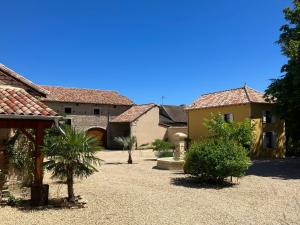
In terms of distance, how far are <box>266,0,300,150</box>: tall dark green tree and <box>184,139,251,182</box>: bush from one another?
26.8 feet

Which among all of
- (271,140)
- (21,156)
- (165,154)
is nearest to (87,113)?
(165,154)

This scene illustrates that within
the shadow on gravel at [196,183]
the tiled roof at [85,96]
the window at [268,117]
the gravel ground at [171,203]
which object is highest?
the tiled roof at [85,96]

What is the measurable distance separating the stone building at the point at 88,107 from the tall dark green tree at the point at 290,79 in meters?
19.5

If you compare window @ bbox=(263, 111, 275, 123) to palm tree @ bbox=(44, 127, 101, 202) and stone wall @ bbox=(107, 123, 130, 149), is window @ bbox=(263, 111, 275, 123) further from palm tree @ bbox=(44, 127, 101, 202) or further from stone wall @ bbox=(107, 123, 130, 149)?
palm tree @ bbox=(44, 127, 101, 202)

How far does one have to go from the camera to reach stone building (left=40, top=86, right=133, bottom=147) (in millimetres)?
37088

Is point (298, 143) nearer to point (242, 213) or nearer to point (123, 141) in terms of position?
point (123, 141)

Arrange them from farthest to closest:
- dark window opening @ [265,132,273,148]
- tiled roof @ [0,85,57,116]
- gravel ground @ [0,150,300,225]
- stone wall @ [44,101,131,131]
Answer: stone wall @ [44,101,131,131] < dark window opening @ [265,132,273,148] < tiled roof @ [0,85,57,116] < gravel ground @ [0,150,300,225]

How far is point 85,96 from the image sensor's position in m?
39.3

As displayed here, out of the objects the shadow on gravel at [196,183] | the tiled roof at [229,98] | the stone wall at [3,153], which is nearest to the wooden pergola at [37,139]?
the stone wall at [3,153]

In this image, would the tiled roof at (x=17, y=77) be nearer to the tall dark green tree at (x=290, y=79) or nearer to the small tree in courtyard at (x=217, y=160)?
the small tree in courtyard at (x=217, y=160)

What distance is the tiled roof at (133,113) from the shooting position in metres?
37.2

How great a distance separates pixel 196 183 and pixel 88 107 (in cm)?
2587

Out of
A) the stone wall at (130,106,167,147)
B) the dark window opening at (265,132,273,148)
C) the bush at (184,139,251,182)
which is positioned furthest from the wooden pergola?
the stone wall at (130,106,167,147)

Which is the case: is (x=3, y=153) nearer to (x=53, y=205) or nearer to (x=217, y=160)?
(x=53, y=205)
